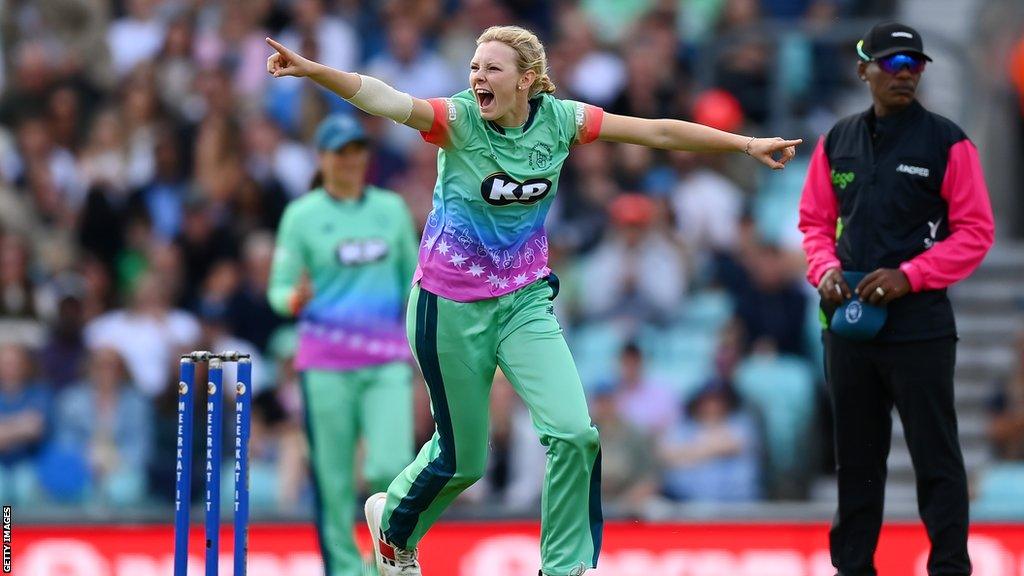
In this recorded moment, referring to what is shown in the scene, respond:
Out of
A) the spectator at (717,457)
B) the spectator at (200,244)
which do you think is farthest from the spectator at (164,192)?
the spectator at (717,457)

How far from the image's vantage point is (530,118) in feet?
25.3

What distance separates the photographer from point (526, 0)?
15430 mm

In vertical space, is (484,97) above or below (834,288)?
above

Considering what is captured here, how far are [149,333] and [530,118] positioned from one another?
6.56 meters

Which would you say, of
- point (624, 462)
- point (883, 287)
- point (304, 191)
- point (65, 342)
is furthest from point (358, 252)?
point (304, 191)

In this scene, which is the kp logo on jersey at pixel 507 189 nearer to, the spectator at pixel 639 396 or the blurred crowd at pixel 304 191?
the blurred crowd at pixel 304 191

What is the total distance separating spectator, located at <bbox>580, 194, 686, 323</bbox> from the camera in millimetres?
13562

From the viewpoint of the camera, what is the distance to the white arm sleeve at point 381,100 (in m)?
7.23

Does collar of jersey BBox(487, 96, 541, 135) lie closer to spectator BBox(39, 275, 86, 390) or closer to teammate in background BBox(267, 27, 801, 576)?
teammate in background BBox(267, 27, 801, 576)

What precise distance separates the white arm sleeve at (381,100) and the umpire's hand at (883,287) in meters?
2.14

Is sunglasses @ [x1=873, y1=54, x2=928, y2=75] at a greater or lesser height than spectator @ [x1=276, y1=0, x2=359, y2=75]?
lesser

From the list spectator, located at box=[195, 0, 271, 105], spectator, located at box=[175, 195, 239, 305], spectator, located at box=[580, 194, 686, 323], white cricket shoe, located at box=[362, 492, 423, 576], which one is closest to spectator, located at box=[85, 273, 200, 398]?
spectator, located at box=[175, 195, 239, 305]

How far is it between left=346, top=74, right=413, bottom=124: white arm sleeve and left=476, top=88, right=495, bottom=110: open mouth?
0.31 m

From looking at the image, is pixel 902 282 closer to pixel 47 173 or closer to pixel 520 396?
pixel 520 396
